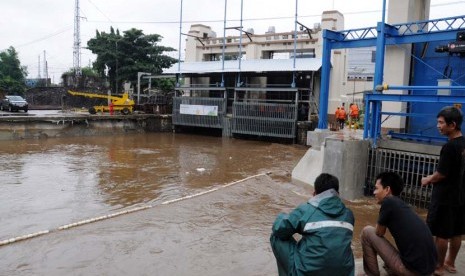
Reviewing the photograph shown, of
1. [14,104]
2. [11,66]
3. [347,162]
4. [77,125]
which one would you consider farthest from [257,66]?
[11,66]

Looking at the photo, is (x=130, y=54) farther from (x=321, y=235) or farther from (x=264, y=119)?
(x=321, y=235)

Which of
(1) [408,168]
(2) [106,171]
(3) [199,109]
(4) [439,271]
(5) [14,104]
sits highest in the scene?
(3) [199,109]

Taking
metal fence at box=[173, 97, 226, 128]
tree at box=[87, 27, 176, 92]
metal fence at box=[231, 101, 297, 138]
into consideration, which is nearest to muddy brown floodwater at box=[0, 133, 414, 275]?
metal fence at box=[231, 101, 297, 138]

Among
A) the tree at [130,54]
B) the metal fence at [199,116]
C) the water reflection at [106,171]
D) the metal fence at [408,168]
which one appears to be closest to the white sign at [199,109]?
the metal fence at [199,116]

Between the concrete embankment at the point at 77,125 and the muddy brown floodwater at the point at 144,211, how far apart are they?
460 centimetres

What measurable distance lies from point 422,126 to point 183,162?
28.2 feet

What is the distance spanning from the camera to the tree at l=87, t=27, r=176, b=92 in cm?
3834

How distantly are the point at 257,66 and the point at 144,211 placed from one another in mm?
19375

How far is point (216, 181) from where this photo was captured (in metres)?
A: 11.9

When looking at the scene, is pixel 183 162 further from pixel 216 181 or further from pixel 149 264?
pixel 149 264

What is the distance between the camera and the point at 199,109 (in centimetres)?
2656

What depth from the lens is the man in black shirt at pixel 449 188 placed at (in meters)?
3.99

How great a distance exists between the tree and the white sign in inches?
468

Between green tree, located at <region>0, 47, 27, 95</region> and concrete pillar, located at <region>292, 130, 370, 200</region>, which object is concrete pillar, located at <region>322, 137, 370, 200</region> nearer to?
concrete pillar, located at <region>292, 130, 370, 200</region>
